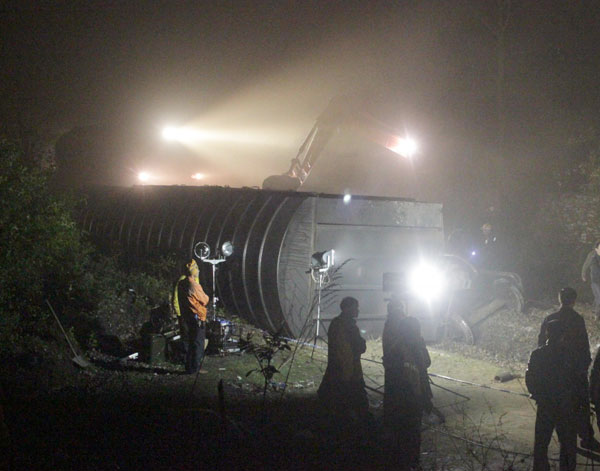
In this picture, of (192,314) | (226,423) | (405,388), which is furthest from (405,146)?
(226,423)

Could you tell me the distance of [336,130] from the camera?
16.2 metres

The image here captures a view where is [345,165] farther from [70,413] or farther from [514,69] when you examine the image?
[70,413]

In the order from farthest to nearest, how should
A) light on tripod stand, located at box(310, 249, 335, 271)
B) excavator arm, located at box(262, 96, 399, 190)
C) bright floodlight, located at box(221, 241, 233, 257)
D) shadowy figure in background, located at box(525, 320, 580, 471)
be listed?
excavator arm, located at box(262, 96, 399, 190)
bright floodlight, located at box(221, 241, 233, 257)
light on tripod stand, located at box(310, 249, 335, 271)
shadowy figure in background, located at box(525, 320, 580, 471)

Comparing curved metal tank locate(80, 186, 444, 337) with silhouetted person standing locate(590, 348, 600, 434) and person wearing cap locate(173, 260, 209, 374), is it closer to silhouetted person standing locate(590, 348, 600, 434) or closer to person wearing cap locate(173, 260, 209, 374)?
person wearing cap locate(173, 260, 209, 374)

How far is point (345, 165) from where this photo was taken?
21.2 m

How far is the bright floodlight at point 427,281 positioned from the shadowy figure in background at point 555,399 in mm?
5624

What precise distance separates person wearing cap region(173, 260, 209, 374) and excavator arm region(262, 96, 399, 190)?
7.37 meters

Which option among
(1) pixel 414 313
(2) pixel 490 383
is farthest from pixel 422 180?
(2) pixel 490 383

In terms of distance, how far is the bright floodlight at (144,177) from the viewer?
2548cm

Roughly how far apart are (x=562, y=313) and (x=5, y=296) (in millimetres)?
7014

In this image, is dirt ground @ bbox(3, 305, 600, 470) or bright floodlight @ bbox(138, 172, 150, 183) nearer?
dirt ground @ bbox(3, 305, 600, 470)

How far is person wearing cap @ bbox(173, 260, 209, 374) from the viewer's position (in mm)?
7699

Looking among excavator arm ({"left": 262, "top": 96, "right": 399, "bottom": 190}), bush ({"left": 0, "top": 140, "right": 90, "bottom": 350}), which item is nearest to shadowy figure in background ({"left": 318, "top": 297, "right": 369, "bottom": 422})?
bush ({"left": 0, "top": 140, "right": 90, "bottom": 350})

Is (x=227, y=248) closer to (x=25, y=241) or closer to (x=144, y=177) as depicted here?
(x=25, y=241)
